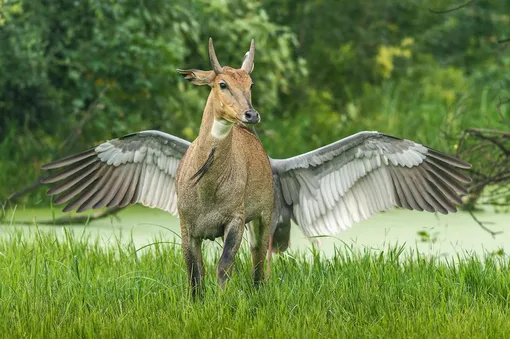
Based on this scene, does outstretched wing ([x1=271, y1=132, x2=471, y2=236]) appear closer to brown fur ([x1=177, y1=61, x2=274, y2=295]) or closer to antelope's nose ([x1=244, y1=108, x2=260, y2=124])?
brown fur ([x1=177, y1=61, x2=274, y2=295])

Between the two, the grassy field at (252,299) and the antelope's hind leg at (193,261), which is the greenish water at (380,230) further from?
the antelope's hind leg at (193,261)

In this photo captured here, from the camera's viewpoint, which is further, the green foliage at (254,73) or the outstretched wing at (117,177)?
the green foliage at (254,73)

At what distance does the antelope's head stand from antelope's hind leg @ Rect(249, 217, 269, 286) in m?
0.81

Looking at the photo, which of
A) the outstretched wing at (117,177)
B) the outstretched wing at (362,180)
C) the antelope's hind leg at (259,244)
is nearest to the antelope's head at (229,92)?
the antelope's hind leg at (259,244)

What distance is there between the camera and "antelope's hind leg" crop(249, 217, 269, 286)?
5186 mm

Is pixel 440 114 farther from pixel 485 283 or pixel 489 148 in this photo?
pixel 485 283

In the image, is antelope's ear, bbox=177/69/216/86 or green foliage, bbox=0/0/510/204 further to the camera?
green foliage, bbox=0/0/510/204

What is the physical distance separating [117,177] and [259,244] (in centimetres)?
112

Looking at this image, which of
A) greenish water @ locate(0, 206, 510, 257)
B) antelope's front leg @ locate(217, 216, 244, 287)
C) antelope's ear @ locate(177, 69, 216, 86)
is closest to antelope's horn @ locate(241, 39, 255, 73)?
antelope's ear @ locate(177, 69, 216, 86)

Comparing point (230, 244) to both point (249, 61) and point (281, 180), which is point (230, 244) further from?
point (281, 180)

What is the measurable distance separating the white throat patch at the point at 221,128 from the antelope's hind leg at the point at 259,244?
0.66 meters

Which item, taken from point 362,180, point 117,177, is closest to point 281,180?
point 362,180

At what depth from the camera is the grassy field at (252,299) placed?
4484 mm

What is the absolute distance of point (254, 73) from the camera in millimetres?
11273
